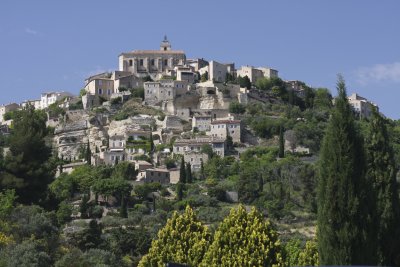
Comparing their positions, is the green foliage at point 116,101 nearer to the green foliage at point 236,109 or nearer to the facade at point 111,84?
the facade at point 111,84

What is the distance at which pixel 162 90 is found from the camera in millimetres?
100875

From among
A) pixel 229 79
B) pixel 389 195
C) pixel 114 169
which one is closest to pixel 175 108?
pixel 229 79

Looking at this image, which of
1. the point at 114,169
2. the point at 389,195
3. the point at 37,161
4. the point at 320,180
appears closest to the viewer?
the point at 320,180

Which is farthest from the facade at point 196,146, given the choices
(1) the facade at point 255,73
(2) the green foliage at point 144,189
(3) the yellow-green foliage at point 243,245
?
(3) the yellow-green foliage at point 243,245

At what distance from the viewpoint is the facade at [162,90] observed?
101 metres

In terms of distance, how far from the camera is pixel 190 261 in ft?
93.1

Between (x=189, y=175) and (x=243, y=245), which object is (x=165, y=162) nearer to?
(x=189, y=175)

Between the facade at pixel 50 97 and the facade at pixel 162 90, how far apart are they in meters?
18.5

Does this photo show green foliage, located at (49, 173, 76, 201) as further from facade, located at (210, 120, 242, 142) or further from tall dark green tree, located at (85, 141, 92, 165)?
facade, located at (210, 120, 242, 142)

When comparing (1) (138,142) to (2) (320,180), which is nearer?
(2) (320,180)

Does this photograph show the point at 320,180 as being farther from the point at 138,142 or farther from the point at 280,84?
the point at 280,84

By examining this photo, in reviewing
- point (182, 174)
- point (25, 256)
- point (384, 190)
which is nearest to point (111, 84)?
point (182, 174)

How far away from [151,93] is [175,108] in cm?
386

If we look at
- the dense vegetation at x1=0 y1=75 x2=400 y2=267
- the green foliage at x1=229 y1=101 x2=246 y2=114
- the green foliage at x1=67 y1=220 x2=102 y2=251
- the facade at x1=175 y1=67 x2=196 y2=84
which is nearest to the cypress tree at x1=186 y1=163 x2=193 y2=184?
the dense vegetation at x1=0 y1=75 x2=400 y2=267
